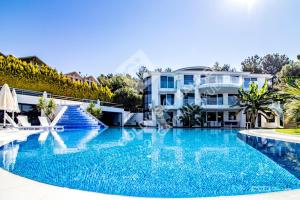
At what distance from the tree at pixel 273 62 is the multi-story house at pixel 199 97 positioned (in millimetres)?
26507

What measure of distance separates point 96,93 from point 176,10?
1680 cm

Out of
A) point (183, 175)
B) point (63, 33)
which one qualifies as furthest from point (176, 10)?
point (183, 175)

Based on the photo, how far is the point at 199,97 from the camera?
3189 centimetres

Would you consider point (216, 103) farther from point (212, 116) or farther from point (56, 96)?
point (56, 96)

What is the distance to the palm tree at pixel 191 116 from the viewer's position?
28766 mm

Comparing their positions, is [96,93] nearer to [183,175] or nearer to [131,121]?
[131,121]

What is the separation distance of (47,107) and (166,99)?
1506 centimetres

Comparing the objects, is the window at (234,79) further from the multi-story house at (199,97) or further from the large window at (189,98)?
the large window at (189,98)

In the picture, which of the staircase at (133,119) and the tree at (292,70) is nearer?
the staircase at (133,119)

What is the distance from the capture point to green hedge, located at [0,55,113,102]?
2165 centimetres

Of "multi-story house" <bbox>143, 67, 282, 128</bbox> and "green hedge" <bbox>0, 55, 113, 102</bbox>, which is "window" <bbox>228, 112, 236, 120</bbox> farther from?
"green hedge" <bbox>0, 55, 113, 102</bbox>

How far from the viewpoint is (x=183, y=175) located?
5930 mm

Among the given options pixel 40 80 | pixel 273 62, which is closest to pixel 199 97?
pixel 40 80

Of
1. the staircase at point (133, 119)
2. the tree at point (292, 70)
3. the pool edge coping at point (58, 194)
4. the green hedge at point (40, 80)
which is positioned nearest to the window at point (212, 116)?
the staircase at point (133, 119)
